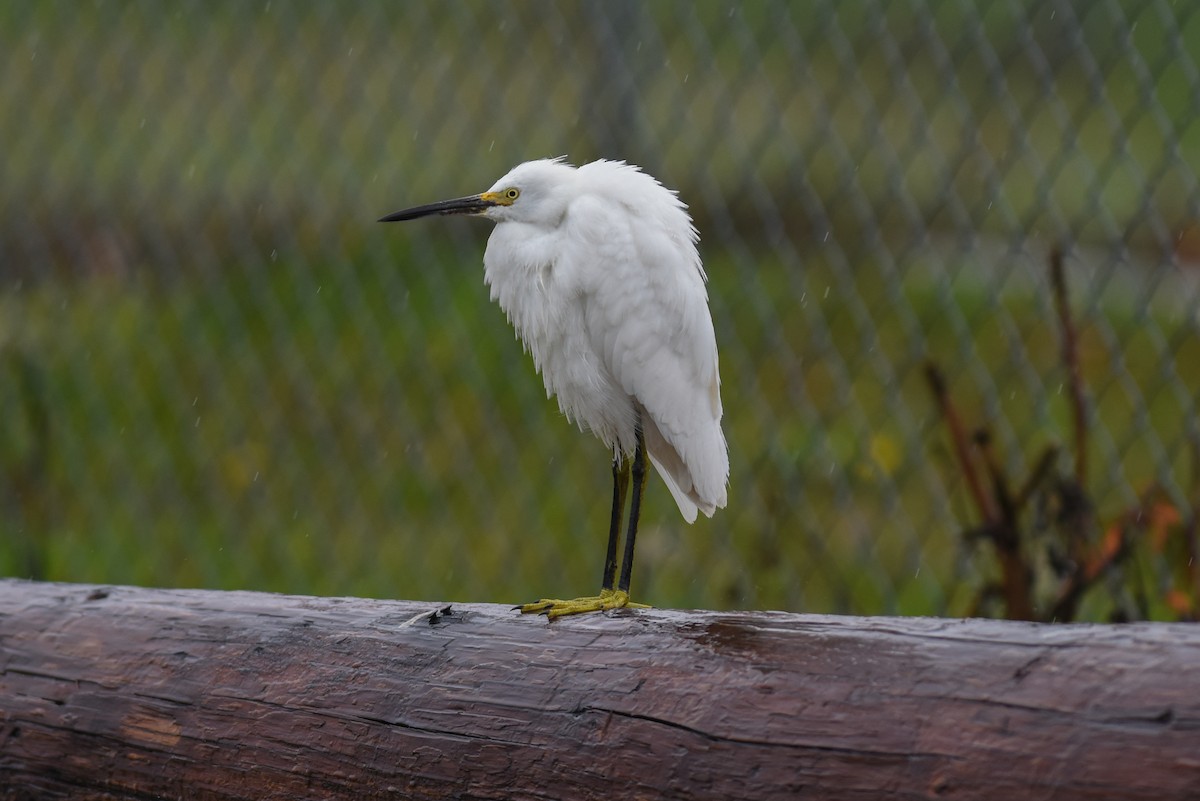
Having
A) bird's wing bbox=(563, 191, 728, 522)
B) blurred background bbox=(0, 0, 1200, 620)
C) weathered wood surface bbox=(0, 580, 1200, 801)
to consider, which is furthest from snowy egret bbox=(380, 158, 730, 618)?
blurred background bbox=(0, 0, 1200, 620)

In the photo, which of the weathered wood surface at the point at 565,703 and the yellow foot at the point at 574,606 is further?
the yellow foot at the point at 574,606

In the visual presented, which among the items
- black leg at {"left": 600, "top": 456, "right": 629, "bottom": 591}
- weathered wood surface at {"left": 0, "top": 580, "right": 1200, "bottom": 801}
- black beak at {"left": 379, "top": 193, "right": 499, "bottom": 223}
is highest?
black beak at {"left": 379, "top": 193, "right": 499, "bottom": 223}

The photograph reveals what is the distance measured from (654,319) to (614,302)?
1.9 inches

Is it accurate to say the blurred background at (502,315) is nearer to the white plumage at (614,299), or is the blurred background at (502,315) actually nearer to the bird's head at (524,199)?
the white plumage at (614,299)

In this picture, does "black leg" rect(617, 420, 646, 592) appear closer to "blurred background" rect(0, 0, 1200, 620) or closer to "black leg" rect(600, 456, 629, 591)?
"black leg" rect(600, 456, 629, 591)

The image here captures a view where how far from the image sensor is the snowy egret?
147cm

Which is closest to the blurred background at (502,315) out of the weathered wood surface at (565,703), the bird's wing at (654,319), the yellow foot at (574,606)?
the bird's wing at (654,319)

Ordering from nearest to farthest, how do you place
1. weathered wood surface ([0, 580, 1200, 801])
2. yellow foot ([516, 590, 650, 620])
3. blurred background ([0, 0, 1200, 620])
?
weathered wood surface ([0, 580, 1200, 801]) < yellow foot ([516, 590, 650, 620]) < blurred background ([0, 0, 1200, 620])

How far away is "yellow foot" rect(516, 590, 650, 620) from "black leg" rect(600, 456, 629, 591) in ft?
0.25

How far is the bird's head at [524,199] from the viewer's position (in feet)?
4.92

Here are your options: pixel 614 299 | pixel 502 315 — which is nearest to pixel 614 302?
pixel 614 299

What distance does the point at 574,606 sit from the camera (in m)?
1.28

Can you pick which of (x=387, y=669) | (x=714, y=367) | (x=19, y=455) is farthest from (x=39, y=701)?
(x=19, y=455)

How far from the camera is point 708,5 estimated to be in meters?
2.47
